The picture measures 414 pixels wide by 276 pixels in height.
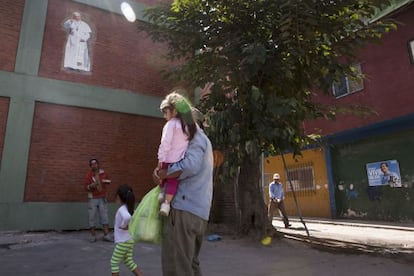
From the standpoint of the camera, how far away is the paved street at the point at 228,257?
16.7 ft

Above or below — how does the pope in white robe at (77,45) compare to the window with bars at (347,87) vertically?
below

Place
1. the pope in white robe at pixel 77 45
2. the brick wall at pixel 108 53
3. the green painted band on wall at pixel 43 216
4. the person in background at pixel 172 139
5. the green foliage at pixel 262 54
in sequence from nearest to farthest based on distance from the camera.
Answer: the person in background at pixel 172 139 < the green foliage at pixel 262 54 < the green painted band on wall at pixel 43 216 < the brick wall at pixel 108 53 < the pope in white robe at pixel 77 45

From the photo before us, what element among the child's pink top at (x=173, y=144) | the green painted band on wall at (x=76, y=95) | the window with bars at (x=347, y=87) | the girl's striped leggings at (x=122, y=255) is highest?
the window with bars at (x=347, y=87)

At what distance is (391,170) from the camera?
1445 cm

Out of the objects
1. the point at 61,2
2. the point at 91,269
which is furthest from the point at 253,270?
the point at 61,2

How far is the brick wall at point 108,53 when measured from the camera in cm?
927

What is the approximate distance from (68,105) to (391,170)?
12132 mm

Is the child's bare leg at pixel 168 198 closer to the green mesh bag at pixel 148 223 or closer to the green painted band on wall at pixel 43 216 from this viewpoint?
the green mesh bag at pixel 148 223

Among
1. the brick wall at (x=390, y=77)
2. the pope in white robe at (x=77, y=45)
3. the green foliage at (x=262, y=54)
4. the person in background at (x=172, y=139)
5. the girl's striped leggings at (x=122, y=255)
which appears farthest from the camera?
the brick wall at (x=390, y=77)

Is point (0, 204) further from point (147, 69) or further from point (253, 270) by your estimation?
point (253, 270)

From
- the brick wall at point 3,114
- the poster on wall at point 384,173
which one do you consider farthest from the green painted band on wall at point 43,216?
the poster on wall at point 384,173

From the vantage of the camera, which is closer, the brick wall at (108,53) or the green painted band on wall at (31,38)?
the green painted band on wall at (31,38)

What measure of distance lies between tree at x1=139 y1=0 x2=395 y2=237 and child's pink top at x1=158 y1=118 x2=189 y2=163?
4.11m

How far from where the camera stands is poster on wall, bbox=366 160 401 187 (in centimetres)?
1430
